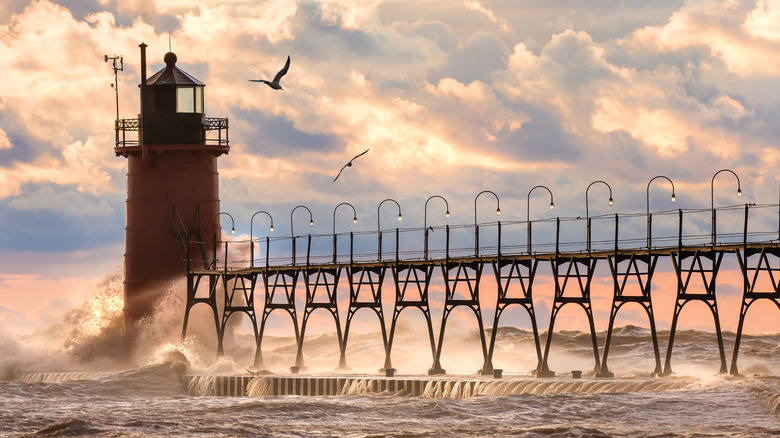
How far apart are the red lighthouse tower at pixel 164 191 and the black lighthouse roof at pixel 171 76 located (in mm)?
90

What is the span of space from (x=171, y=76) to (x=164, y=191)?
5612mm

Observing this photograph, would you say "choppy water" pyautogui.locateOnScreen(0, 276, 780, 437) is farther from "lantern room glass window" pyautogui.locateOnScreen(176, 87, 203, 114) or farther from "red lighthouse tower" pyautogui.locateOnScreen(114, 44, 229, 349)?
"lantern room glass window" pyautogui.locateOnScreen(176, 87, 203, 114)

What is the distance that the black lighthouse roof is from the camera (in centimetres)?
6862

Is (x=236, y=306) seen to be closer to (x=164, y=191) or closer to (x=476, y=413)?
(x=164, y=191)

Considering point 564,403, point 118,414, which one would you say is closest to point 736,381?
point 564,403

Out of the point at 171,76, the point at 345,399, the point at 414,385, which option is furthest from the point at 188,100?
the point at 414,385

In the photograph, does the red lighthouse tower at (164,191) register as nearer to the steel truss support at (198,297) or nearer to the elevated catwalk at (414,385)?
the steel truss support at (198,297)

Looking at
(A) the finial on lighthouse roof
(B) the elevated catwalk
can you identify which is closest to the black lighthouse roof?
(A) the finial on lighthouse roof

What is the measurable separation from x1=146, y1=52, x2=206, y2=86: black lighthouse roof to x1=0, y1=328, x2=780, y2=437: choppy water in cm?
2053

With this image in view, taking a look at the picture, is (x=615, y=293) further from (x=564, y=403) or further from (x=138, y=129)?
(x=138, y=129)

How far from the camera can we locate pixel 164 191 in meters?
67.9

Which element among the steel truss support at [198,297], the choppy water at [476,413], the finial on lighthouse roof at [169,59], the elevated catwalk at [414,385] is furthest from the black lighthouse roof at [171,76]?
the choppy water at [476,413]

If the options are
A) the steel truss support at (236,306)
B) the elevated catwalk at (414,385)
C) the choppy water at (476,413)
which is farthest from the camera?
the steel truss support at (236,306)

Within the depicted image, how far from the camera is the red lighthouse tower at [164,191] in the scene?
67812 mm
